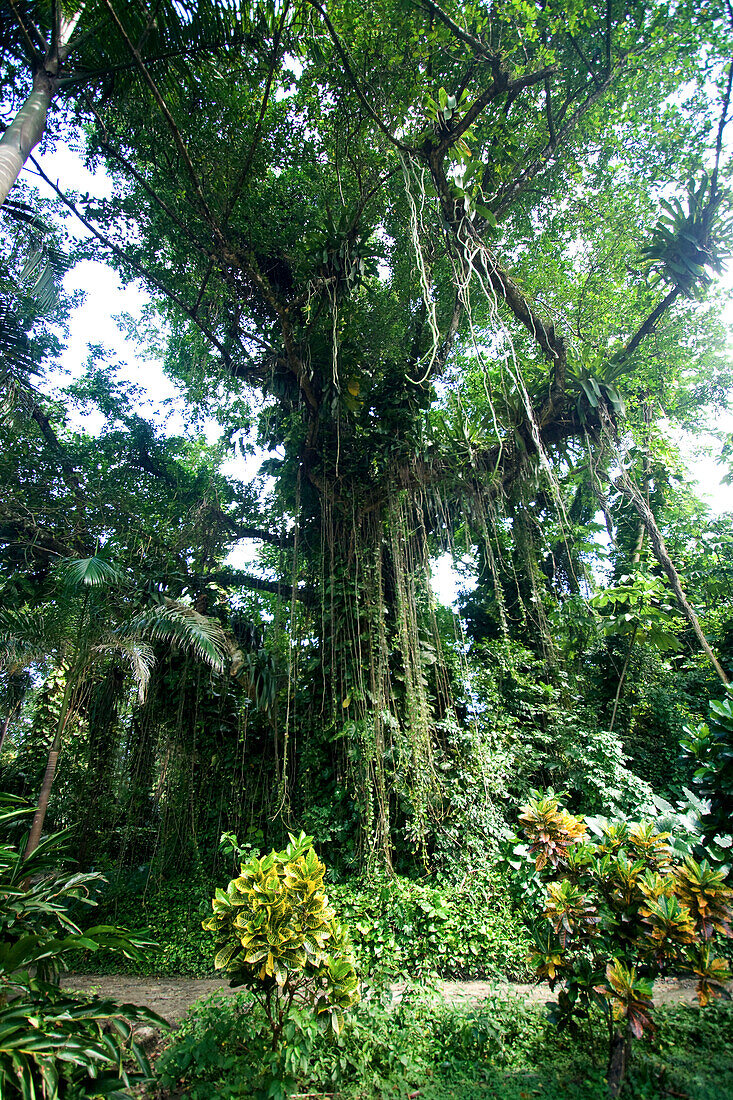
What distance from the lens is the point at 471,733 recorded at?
5.00 m

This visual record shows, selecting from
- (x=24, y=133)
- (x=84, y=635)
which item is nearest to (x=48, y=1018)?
(x=84, y=635)

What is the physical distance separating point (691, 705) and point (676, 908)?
4738mm

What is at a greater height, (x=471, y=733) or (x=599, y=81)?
(x=599, y=81)

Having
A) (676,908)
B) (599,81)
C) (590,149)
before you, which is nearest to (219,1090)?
(676,908)

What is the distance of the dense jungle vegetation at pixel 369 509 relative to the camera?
8.17ft

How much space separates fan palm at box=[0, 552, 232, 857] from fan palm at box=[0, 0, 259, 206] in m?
3.30

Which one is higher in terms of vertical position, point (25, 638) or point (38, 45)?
point (38, 45)

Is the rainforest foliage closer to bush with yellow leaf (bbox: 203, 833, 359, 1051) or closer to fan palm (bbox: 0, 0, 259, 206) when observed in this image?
fan palm (bbox: 0, 0, 259, 206)

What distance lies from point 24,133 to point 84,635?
3759 millimetres

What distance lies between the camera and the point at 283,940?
2.03 metres

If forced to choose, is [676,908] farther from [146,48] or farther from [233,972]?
[146,48]

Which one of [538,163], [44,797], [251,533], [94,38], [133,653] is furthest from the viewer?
[251,533]

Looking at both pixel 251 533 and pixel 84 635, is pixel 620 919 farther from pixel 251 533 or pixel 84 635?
pixel 251 533

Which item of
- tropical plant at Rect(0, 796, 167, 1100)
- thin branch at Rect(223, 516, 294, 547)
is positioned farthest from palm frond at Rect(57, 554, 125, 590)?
thin branch at Rect(223, 516, 294, 547)
